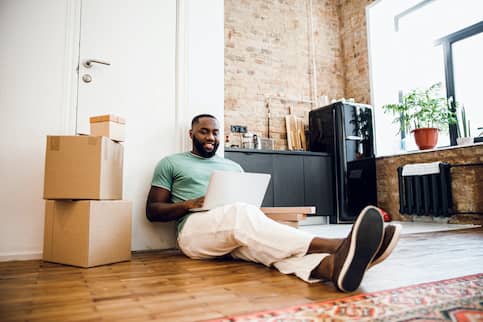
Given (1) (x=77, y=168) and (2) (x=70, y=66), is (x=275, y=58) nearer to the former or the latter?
(2) (x=70, y=66)

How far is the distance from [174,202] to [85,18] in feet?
4.21

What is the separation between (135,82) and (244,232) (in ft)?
4.36

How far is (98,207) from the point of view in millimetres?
1694

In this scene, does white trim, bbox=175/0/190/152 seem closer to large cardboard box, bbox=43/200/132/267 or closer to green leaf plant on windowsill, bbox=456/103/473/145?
large cardboard box, bbox=43/200/132/267

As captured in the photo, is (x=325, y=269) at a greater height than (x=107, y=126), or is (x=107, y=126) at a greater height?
(x=107, y=126)

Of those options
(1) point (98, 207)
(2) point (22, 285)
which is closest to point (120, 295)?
(2) point (22, 285)

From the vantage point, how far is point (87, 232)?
1.65 m

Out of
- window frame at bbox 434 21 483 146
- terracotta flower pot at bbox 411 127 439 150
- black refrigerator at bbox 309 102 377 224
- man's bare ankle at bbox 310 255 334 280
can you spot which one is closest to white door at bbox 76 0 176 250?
man's bare ankle at bbox 310 255 334 280

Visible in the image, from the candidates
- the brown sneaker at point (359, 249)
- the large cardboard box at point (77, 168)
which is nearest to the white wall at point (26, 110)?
the large cardboard box at point (77, 168)

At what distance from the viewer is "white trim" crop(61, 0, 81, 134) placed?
2051 mm

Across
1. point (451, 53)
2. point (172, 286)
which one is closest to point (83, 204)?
point (172, 286)

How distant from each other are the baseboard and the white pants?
0.81 metres

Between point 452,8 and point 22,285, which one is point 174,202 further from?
point 452,8

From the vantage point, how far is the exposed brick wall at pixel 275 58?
15.0ft
